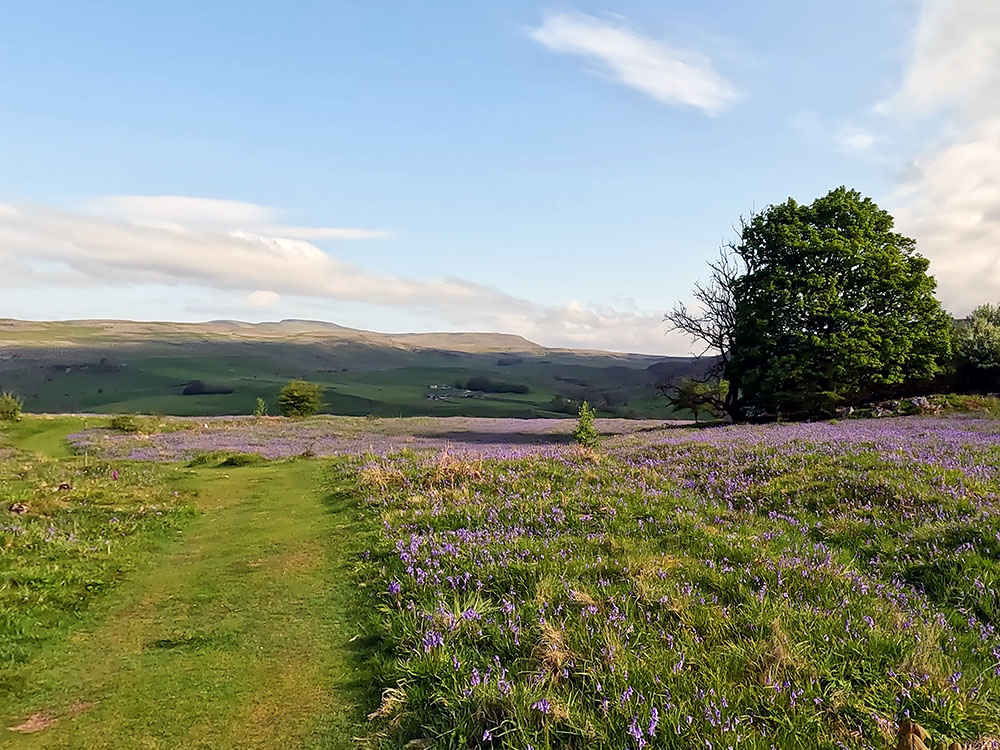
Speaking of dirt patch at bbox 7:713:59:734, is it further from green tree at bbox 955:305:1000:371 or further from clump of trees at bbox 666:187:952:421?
green tree at bbox 955:305:1000:371

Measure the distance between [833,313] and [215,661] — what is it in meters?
35.7

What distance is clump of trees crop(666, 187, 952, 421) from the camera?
3378 cm

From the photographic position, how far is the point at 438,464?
51.8ft

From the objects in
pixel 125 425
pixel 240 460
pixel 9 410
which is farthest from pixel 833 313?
pixel 9 410

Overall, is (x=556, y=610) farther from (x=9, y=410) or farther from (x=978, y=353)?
(x=9, y=410)

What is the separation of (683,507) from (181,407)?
366 ft

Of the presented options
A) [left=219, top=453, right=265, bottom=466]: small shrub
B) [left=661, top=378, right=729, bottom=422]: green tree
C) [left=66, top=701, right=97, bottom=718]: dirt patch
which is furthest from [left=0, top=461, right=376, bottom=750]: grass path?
[left=661, top=378, right=729, bottom=422]: green tree

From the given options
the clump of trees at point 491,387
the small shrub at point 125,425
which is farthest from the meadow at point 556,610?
the clump of trees at point 491,387

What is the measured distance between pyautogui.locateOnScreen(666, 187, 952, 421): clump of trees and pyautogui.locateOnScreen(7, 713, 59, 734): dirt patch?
115 ft

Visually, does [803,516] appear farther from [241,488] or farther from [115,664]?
[241,488]

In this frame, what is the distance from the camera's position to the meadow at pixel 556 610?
181 inches

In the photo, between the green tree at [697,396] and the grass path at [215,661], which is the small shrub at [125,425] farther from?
the green tree at [697,396]

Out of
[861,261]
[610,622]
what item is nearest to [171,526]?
[610,622]

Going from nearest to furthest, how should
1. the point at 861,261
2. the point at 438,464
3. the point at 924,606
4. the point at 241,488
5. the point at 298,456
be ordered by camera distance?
the point at 924,606 < the point at 438,464 < the point at 241,488 < the point at 298,456 < the point at 861,261
